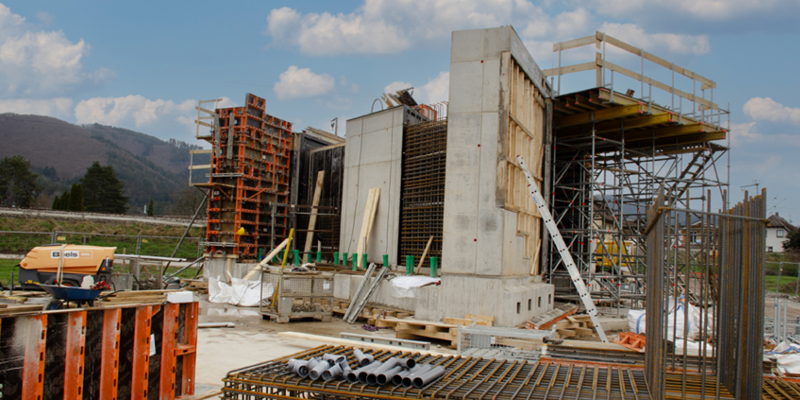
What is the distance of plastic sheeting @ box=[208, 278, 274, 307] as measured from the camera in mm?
18172

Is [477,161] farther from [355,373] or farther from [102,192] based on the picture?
[102,192]

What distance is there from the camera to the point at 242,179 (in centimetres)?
2136

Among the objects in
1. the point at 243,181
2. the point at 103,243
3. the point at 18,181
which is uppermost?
the point at 18,181

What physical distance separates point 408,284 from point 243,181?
10.1 m

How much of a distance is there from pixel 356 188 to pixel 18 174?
217ft

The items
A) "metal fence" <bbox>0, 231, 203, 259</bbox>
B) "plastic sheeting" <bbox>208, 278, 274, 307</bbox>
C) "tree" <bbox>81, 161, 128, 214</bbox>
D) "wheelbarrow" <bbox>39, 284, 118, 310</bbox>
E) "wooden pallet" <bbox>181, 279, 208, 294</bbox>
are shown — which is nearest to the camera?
"wheelbarrow" <bbox>39, 284, 118, 310</bbox>

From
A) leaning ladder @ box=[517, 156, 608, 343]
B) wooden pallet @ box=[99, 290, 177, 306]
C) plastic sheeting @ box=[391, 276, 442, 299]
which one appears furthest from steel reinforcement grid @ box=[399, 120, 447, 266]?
wooden pallet @ box=[99, 290, 177, 306]

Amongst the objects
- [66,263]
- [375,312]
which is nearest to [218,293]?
[66,263]

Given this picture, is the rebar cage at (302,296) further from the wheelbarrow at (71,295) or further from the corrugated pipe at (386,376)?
the corrugated pipe at (386,376)

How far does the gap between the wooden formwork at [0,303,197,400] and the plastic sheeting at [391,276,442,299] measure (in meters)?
8.16

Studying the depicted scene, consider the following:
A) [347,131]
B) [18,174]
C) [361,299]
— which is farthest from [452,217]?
[18,174]

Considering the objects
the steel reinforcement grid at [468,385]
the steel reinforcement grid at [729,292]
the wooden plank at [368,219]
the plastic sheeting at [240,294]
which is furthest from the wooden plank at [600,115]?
the steel reinforcement grid at [729,292]

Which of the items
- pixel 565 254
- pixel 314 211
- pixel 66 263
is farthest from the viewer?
pixel 314 211

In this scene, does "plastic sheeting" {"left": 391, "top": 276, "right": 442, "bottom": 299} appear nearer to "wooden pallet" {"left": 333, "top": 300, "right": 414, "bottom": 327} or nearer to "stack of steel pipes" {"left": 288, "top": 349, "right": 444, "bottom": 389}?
"wooden pallet" {"left": 333, "top": 300, "right": 414, "bottom": 327}
